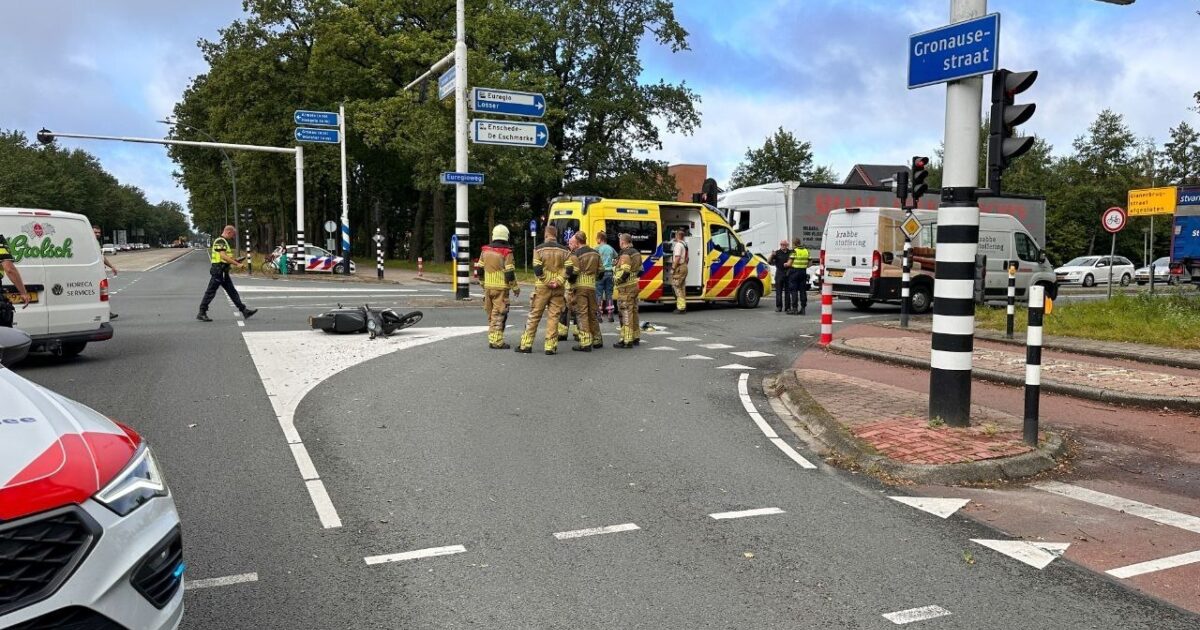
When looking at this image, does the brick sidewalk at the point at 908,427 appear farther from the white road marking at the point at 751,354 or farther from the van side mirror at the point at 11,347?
the van side mirror at the point at 11,347

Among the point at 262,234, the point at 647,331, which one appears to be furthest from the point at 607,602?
the point at 262,234

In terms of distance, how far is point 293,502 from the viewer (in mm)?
4938

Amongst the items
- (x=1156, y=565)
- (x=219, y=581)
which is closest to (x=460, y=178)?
(x=219, y=581)

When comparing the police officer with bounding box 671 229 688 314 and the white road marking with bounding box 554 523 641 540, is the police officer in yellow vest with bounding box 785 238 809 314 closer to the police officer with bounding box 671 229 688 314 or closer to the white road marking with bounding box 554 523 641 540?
the police officer with bounding box 671 229 688 314

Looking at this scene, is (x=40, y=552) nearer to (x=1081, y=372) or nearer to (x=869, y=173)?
(x=1081, y=372)

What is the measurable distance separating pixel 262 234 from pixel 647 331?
Result: 7920cm

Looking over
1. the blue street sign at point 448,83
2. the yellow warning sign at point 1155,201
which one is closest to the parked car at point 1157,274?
the yellow warning sign at point 1155,201

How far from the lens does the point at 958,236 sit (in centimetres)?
664

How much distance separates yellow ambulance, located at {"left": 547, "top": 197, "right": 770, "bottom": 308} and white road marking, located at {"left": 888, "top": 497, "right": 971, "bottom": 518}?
1208 cm

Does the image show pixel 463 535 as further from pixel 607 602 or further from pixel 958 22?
pixel 958 22

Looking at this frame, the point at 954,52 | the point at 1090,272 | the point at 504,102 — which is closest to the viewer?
the point at 954,52

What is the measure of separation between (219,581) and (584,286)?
817 cm

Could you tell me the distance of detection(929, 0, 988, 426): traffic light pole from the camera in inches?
261

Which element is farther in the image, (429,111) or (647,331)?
(429,111)
